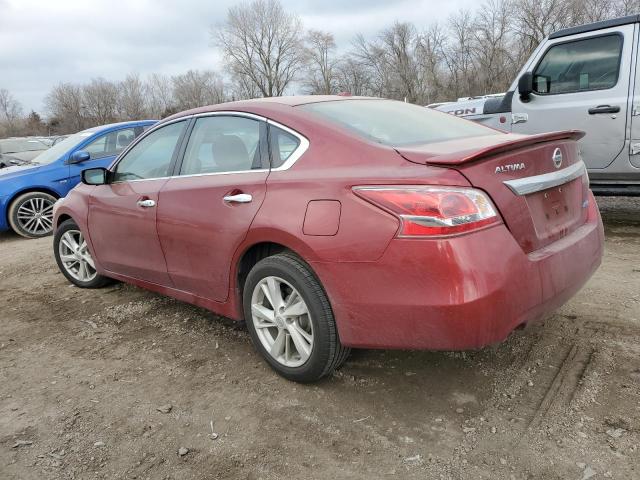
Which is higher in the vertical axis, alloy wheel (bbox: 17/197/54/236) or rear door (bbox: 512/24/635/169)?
rear door (bbox: 512/24/635/169)

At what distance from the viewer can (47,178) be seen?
7.72m

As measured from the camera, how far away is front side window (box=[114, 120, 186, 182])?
359 cm

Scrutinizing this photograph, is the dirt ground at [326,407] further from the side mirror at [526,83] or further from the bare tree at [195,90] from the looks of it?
the bare tree at [195,90]

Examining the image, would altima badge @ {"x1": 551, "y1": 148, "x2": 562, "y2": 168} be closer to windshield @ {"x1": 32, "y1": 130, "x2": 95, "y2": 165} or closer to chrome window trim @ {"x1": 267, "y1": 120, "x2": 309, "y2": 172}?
chrome window trim @ {"x1": 267, "y1": 120, "x2": 309, "y2": 172}

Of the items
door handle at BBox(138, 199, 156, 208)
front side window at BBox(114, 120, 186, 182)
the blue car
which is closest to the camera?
door handle at BBox(138, 199, 156, 208)

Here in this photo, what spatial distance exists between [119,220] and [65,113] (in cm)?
8200

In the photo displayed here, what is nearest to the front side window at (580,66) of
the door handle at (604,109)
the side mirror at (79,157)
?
the door handle at (604,109)

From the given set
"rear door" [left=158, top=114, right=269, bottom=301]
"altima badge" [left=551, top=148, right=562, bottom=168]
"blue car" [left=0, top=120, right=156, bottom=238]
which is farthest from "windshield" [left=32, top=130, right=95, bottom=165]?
"altima badge" [left=551, top=148, right=562, bottom=168]

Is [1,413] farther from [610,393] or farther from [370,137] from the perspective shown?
[610,393]

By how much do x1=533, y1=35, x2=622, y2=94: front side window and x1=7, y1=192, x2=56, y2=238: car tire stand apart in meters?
7.00

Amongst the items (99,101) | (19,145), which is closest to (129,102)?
(99,101)

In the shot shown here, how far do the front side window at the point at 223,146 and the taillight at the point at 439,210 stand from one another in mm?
957

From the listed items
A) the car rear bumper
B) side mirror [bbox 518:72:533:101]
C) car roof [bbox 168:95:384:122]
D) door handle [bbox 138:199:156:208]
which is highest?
side mirror [bbox 518:72:533:101]

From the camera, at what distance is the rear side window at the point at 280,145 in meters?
2.75
